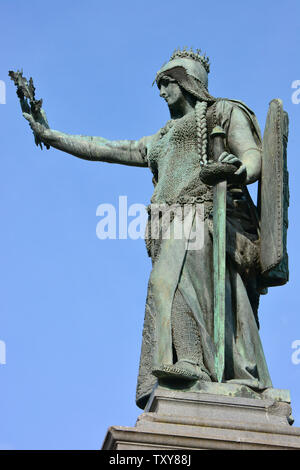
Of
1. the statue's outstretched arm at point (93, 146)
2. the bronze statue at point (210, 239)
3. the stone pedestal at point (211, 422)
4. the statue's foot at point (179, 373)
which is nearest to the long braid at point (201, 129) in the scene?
the bronze statue at point (210, 239)

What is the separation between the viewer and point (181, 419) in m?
11.1

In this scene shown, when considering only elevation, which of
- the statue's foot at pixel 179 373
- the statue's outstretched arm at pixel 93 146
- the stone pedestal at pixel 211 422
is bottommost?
the stone pedestal at pixel 211 422

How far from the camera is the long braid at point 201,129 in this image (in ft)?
43.1

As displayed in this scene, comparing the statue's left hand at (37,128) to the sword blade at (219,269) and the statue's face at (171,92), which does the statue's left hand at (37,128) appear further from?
the sword blade at (219,269)

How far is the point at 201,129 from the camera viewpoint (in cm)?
1333

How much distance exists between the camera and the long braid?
43.1ft

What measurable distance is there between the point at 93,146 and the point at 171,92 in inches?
48.4

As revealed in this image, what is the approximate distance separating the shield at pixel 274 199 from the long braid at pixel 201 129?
66 cm
